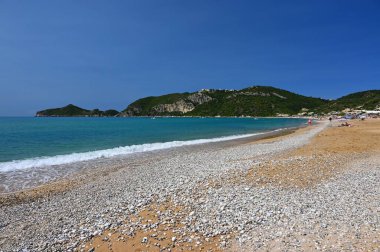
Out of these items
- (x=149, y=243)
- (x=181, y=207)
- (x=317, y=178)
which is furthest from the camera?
(x=317, y=178)

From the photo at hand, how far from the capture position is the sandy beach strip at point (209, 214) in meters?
8.28

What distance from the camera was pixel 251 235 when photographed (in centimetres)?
847

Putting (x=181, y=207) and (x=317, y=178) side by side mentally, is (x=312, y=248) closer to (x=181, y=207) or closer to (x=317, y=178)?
(x=181, y=207)

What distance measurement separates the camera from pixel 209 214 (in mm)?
10000

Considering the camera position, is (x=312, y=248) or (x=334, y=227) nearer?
(x=312, y=248)

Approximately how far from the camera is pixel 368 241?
7.81 meters

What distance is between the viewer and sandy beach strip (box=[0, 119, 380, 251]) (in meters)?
8.28

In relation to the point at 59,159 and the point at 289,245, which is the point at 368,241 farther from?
the point at 59,159

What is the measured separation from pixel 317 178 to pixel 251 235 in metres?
8.19

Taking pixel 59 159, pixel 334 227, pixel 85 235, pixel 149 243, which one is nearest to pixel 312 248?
pixel 334 227

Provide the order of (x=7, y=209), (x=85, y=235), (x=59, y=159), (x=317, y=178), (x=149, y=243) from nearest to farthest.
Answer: (x=149, y=243) → (x=85, y=235) → (x=7, y=209) → (x=317, y=178) → (x=59, y=159)

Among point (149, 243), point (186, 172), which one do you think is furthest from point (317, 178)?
point (149, 243)

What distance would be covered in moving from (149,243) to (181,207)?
2.65m

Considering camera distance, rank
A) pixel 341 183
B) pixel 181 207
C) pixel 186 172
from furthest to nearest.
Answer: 1. pixel 186 172
2. pixel 341 183
3. pixel 181 207
